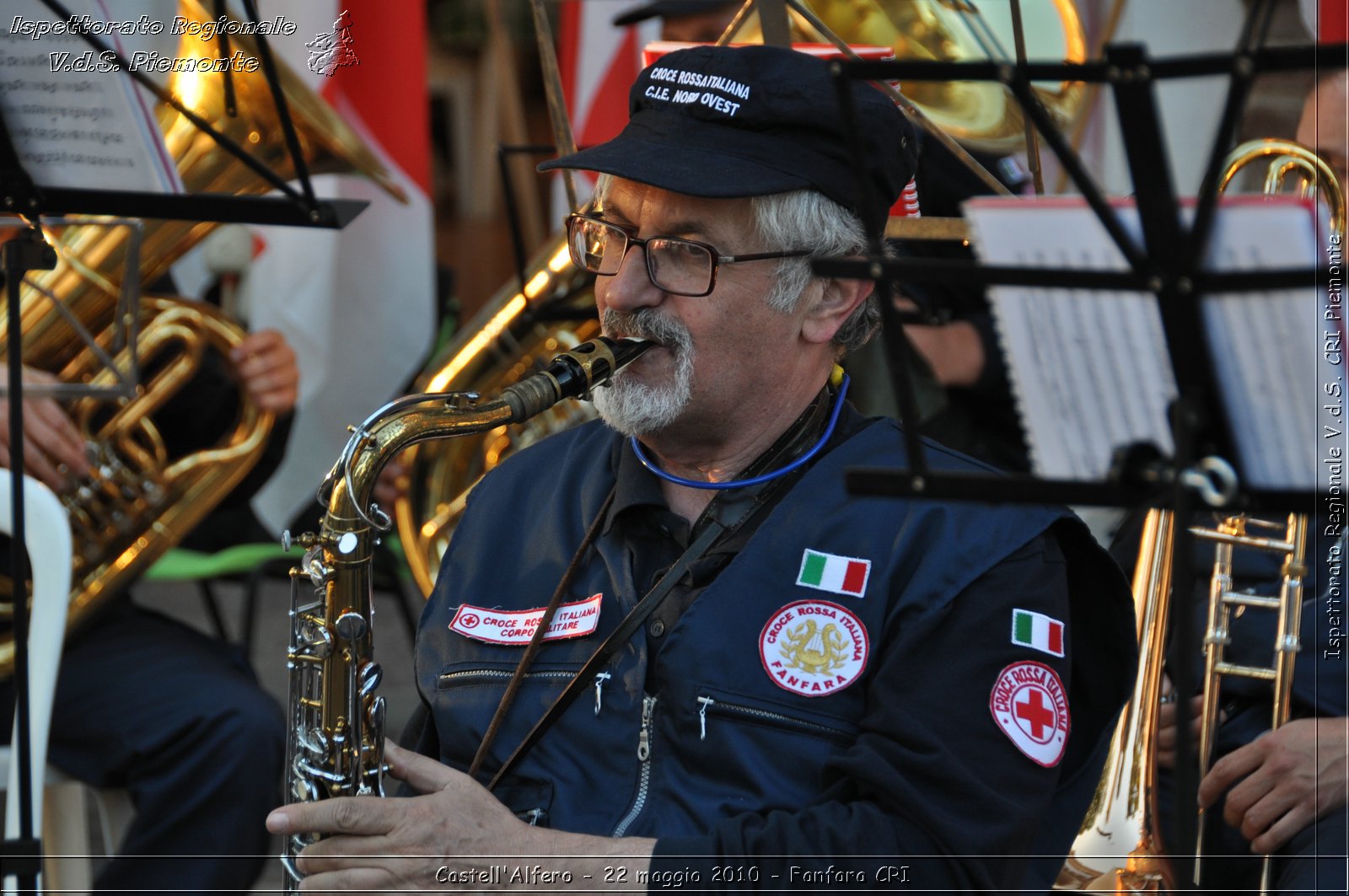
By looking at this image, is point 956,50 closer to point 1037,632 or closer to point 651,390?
point 651,390

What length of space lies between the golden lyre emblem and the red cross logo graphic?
221 mm

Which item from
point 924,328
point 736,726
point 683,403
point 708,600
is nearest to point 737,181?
point 683,403

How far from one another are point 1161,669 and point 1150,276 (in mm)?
1246

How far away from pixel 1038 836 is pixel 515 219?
163 cm

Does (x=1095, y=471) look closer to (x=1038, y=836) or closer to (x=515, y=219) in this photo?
(x=1038, y=836)

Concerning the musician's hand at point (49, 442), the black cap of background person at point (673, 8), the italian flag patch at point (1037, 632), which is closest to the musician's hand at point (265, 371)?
the musician's hand at point (49, 442)

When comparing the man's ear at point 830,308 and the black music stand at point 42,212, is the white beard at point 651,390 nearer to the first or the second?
the man's ear at point 830,308

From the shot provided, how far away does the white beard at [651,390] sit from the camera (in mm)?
1946

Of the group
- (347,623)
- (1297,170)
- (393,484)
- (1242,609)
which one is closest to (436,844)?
(347,623)

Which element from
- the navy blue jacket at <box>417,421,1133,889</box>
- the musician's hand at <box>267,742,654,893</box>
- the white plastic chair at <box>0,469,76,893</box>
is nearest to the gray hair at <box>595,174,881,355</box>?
the navy blue jacket at <box>417,421,1133,889</box>

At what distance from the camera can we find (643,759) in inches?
71.2

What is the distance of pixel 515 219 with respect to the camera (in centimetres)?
289

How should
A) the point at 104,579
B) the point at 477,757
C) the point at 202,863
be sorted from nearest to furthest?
the point at 477,757 → the point at 202,863 → the point at 104,579

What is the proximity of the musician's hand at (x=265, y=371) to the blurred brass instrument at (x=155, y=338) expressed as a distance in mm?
36
